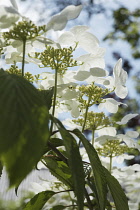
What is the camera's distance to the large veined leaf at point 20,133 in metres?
0.18

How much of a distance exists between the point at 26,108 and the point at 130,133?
47cm

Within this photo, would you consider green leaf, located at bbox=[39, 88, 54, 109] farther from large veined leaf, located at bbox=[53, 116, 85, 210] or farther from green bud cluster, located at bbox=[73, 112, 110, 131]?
green bud cluster, located at bbox=[73, 112, 110, 131]

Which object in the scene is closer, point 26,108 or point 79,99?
point 26,108

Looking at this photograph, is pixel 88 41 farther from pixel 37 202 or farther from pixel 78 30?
pixel 37 202

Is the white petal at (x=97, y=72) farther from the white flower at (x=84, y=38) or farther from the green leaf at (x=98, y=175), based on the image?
the green leaf at (x=98, y=175)

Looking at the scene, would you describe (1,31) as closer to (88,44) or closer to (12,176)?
(88,44)

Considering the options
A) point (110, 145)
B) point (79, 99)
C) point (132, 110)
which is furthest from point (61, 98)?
point (132, 110)

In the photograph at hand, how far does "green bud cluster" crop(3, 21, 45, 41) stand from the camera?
15.0 inches

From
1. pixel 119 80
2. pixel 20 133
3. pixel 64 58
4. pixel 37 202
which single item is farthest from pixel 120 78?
pixel 20 133

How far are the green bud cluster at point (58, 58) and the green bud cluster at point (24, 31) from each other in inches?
1.8

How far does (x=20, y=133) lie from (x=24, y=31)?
0.22 m

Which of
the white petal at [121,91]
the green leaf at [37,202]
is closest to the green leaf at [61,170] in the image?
the green leaf at [37,202]

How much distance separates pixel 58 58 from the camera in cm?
45

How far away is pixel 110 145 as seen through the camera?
0.70 meters
